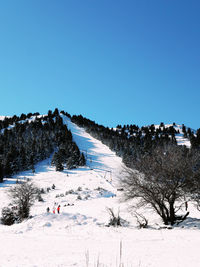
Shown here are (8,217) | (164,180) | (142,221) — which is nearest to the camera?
(164,180)

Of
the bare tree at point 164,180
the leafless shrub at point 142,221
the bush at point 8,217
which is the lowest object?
the bush at point 8,217

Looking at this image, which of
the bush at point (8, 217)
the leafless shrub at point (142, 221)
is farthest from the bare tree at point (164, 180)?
the bush at point (8, 217)

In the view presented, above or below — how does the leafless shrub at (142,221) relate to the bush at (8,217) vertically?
above

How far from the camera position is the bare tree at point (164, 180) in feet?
44.7

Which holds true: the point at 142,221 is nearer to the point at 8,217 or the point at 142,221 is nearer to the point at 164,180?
the point at 164,180

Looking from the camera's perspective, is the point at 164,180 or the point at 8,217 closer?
the point at 164,180

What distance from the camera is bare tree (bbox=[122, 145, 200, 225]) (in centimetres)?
1361

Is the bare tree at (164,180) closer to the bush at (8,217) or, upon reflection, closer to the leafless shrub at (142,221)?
the leafless shrub at (142,221)

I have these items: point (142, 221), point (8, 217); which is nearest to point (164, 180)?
point (142, 221)

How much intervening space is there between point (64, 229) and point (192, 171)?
11871mm

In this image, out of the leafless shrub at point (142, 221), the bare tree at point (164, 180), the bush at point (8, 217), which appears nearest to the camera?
the bare tree at point (164, 180)

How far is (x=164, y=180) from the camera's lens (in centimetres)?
1368

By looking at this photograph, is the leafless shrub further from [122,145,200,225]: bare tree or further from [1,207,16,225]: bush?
[1,207,16,225]: bush

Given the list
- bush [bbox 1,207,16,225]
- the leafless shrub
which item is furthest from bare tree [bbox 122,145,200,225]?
bush [bbox 1,207,16,225]
